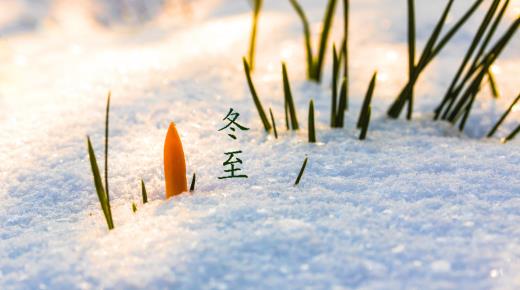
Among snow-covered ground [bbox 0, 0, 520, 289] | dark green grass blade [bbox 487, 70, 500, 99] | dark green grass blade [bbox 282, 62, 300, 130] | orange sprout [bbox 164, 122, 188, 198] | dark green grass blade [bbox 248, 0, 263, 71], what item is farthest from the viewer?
dark green grass blade [bbox 248, 0, 263, 71]

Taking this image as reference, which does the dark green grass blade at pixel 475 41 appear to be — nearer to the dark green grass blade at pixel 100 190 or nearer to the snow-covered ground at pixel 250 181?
the snow-covered ground at pixel 250 181

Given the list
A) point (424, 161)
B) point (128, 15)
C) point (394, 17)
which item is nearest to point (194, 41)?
point (394, 17)

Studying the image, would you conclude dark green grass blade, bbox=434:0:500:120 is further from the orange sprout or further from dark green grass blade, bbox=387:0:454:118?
the orange sprout

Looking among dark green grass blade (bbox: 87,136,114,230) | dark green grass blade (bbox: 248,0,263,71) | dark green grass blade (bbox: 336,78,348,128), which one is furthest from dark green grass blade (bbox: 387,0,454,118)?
dark green grass blade (bbox: 87,136,114,230)

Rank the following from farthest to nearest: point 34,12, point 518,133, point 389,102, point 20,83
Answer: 1. point 34,12
2. point 20,83
3. point 389,102
4. point 518,133

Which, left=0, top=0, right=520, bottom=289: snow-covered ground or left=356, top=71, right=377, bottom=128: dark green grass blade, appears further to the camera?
left=356, top=71, right=377, bottom=128: dark green grass blade

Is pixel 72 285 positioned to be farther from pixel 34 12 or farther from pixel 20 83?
pixel 34 12

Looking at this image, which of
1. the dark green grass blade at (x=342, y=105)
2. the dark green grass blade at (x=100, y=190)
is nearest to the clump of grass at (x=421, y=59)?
the dark green grass blade at (x=342, y=105)
